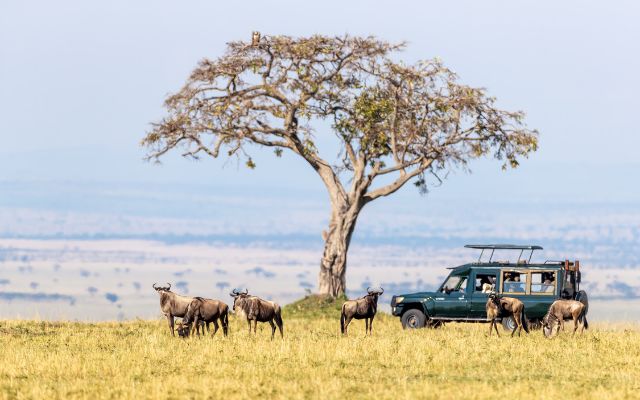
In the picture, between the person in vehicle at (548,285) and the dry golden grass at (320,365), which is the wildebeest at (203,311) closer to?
the dry golden grass at (320,365)

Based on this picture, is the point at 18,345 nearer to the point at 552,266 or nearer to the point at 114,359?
the point at 114,359

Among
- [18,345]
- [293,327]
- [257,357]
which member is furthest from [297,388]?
[293,327]

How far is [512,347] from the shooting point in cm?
3034

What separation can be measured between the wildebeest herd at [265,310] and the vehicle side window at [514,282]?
3.76 ft

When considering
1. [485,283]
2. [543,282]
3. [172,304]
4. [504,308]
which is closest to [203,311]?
[172,304]

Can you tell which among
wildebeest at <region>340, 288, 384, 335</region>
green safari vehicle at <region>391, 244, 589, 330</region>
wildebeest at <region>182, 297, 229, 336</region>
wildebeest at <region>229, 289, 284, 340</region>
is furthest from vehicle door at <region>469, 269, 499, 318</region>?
wildebeest at <region>182, 297, 229, 336</region>

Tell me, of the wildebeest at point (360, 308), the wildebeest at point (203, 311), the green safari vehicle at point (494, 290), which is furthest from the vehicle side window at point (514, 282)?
the wildebeest at point (203, 311)

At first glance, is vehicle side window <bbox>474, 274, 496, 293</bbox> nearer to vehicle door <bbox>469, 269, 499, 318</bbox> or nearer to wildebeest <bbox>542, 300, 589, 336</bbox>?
vehicle door <bbox>469, 269, 499, 318</bbox>

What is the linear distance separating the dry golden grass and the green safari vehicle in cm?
143

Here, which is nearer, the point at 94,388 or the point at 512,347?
the point at 94,388

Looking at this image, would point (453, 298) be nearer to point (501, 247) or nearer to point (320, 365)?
point (501, 247)

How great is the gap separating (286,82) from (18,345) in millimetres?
20386

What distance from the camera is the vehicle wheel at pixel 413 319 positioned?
125ft

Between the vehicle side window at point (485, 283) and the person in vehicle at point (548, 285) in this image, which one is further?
the vehicle side window at point (485, 283)
